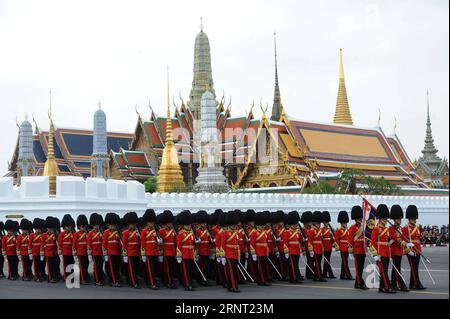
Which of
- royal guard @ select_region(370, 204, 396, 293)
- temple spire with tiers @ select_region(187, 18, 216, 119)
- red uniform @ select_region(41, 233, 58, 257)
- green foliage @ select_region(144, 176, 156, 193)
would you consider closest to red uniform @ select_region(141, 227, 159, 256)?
red uniform @ select_region(41, 233, 58, 257)

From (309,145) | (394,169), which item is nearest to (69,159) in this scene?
(309,145)

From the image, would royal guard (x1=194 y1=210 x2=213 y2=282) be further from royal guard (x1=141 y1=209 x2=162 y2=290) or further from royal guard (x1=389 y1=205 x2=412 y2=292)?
royal guard (x1=389 y1=205 x2=412 y2=292)

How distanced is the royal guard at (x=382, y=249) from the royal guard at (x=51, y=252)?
6494mm

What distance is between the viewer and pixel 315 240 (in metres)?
17.4

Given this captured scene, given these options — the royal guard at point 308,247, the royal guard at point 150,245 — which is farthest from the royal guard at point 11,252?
the royal guard at point 308,247

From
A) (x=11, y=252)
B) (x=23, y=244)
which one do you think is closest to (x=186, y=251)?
(x=23, y=244)

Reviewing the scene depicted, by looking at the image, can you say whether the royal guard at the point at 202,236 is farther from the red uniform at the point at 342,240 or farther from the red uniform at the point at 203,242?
the red uniform at the point at 342,240

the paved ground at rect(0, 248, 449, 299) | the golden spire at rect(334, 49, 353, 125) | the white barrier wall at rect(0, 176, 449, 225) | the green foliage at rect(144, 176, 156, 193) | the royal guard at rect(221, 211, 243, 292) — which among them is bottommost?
the paved ground at rect(0, 248, 449, 299)

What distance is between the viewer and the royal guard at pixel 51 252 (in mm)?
18125

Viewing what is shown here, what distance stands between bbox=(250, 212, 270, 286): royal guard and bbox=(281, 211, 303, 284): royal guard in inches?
16.2

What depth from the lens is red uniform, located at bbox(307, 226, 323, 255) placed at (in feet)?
57.0

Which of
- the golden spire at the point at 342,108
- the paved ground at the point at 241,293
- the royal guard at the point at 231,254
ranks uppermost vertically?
the golden spire at the point at 342,108

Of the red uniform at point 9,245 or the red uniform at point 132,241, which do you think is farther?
the red uniform at point 9,245

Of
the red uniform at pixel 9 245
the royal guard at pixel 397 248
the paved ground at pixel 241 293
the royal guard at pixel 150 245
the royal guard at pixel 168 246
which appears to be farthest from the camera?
the red uniform at pixel 9 245
